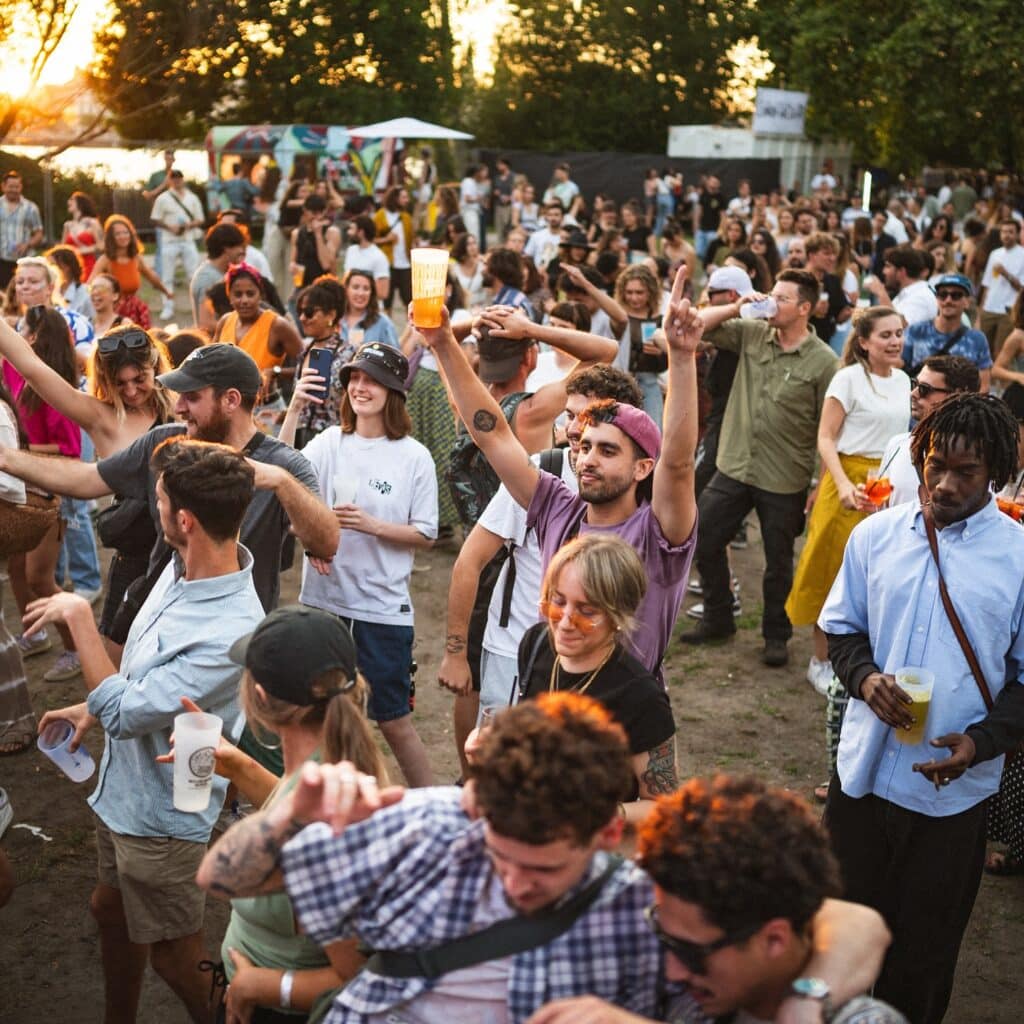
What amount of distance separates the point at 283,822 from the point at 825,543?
4.60 m

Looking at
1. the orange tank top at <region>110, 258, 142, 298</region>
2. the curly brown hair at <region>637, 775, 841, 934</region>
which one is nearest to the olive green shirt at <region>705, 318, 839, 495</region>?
the curly brown hair at <region>637, 775, 841, 934</region>

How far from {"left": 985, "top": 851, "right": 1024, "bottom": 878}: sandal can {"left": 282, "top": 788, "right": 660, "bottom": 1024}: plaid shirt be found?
3.47 m

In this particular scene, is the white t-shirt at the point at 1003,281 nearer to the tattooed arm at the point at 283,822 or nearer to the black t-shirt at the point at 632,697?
the black t-shirt at the point at 632,697

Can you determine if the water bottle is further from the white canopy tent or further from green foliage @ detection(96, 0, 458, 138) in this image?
green foliage @ detection(96, 0, 458, 138)

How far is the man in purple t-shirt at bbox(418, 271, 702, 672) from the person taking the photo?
141 inches

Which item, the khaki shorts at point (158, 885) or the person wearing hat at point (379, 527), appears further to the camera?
the person wearing hat at point (379, 527)

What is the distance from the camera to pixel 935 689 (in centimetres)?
344

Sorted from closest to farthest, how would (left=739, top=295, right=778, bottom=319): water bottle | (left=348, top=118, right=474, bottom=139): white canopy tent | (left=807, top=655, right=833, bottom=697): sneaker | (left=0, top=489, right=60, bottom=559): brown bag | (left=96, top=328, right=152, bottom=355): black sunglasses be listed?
(left=0, top=489, right=60, bottom=559): brown bag → (left=96, top=328, right=152, bottom=355): black sunglasses → (left=739, top=295, right=778, bottom=319): water bottle → (left=807, top=655, right=833, bottom=697): sneaker → (left=348, top=118, right=474, bottom=139): white canopy tent

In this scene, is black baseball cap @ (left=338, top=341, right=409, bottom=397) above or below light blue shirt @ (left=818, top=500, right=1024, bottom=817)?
above

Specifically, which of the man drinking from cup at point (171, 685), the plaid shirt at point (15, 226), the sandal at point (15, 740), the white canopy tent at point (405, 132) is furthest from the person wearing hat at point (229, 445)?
the white canopy tent at point (405, 132)

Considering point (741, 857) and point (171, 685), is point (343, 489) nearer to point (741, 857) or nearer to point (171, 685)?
point (171, 685)

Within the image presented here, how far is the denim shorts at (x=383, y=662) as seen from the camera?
5.03 metres

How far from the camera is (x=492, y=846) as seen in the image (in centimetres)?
202

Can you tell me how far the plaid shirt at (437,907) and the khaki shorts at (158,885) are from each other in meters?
1.49
